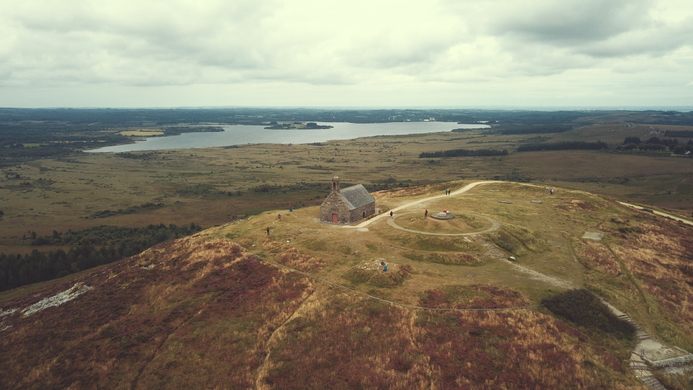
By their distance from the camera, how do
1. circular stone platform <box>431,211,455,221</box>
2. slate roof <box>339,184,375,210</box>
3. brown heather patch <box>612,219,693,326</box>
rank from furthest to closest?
slate roof <box>339,184,375,210</box> < circular stone platform <box>431,211,455,221</box> < brown heather patch <box>612,219,693,326</box>

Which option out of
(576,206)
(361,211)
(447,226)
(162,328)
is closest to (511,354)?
(447,226)

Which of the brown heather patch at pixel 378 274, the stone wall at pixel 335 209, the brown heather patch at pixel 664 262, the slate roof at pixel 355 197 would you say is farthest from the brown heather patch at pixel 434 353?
the slate roof at pixel 355 197

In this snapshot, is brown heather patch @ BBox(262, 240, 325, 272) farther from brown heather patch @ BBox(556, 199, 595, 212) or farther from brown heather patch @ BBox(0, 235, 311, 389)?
brown heather patch @ BBox(556, 199, 595, 212)

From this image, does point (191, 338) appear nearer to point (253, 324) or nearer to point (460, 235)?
point (253, 324)

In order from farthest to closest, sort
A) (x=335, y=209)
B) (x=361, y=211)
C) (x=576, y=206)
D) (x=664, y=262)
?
(x=576, y=206)
(x=361, y=211)
(x=335, y=209)
(x=664, y=262)

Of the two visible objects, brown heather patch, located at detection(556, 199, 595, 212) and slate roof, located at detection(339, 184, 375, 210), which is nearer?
slate roof, located at detection(339, 184, 375, 210)

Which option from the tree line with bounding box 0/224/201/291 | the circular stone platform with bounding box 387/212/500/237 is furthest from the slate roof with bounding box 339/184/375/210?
the tree line with bounding box 0/224/201/291

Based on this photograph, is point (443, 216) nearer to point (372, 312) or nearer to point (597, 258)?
point (597, 258)
